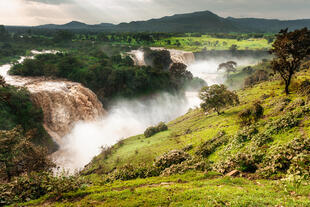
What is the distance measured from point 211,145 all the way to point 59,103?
37238mm

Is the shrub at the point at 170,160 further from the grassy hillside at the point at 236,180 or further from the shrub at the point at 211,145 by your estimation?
the shrub at the point at 211,145

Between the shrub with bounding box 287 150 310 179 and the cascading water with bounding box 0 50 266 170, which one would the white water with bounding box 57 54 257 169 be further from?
the shrub with bounding box 287 150 310 179

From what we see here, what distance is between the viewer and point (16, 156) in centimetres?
1809

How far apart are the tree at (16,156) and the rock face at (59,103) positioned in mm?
21906

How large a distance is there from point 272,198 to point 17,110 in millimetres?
43104

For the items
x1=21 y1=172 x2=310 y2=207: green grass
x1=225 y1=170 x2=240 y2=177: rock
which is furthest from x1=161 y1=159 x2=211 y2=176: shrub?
x1=225 y1=170 x2=240 y2=177: rock

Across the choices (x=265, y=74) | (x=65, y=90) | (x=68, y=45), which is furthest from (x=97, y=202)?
(x=68, y=45)

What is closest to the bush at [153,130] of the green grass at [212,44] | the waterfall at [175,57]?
the waterfall at [175,57]

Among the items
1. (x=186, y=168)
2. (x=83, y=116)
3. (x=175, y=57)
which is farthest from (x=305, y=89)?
(x=175, y=57)

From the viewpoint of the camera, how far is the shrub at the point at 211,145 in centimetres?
2158

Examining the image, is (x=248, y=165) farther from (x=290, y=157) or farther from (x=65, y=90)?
(x=65, y=90)

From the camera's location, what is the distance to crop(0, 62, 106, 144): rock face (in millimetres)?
40812

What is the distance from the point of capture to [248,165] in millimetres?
14930

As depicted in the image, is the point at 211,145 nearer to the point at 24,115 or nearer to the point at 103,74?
the point at 24,115
